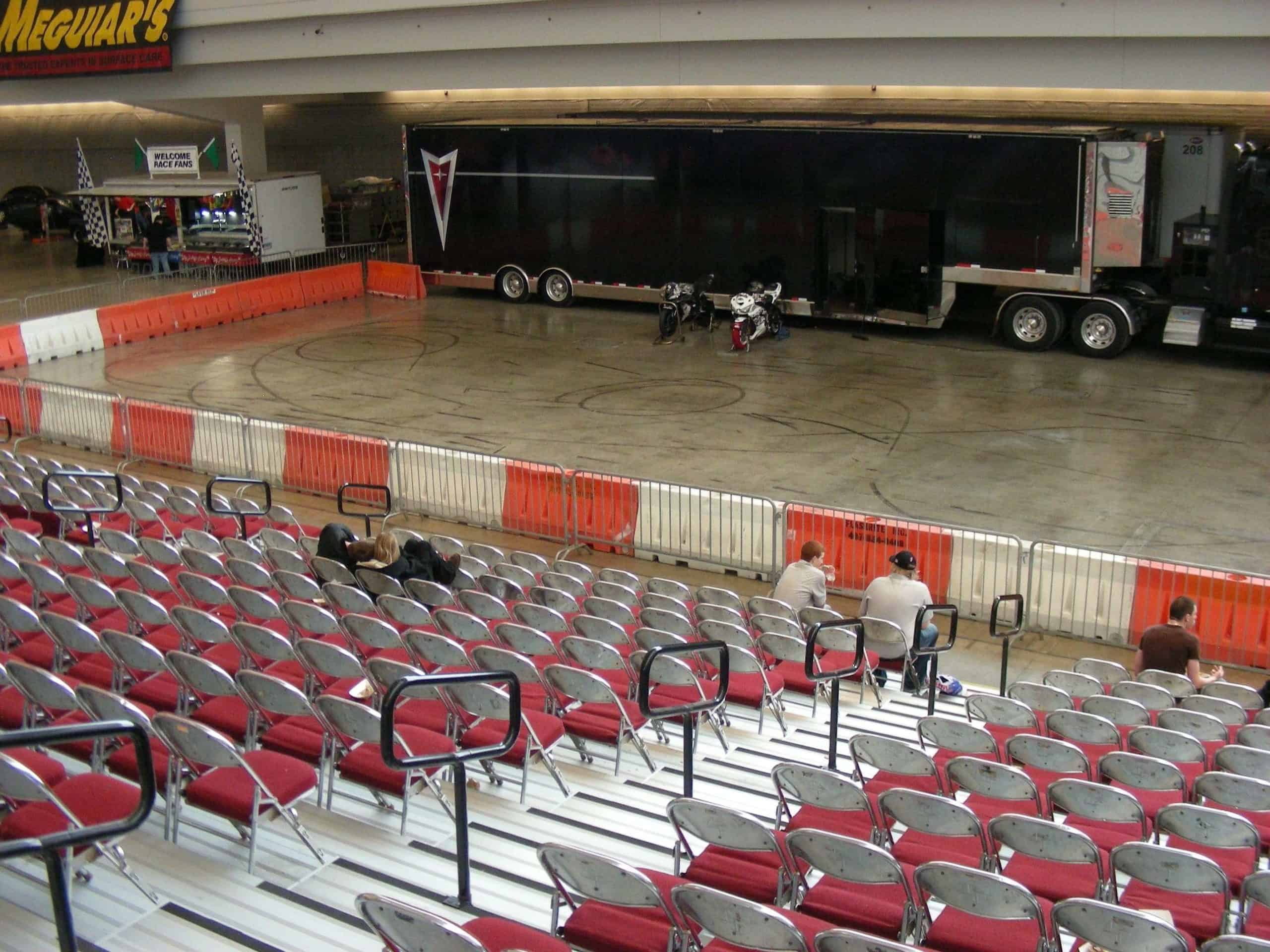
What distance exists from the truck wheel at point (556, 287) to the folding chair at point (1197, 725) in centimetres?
2190

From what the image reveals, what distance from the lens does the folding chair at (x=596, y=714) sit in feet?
25.0

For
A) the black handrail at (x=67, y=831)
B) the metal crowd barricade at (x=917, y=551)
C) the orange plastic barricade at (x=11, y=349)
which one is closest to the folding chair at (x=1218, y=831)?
the black handrail at (x=67, y=831)

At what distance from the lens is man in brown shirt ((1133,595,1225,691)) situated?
10039 millimetres

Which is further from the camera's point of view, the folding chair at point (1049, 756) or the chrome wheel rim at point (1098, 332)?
the chrome wheel rim at point (1098, 332)

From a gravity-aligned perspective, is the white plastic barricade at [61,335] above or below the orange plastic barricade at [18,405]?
above

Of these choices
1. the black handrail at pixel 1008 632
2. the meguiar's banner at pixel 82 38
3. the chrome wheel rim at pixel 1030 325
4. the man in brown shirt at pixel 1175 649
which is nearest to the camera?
the man in brown shirt at pixel 1175 649

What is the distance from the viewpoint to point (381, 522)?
1645cm

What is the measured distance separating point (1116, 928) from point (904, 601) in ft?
19.3

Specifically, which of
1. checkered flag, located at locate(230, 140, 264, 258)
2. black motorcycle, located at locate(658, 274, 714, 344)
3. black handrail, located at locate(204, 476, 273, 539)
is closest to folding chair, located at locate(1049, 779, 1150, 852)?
black handrail, located at locate(204, 476, 273, 539)

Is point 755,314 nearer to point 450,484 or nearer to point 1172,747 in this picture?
point 450,484

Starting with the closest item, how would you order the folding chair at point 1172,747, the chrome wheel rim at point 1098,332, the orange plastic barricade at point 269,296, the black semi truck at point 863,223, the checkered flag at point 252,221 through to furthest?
the folding chair at point 1172,747 → the black semi truck at point 863,223 → the chrome wheel rim at point 1098,332 → the orange plastic barricade at point 269,296 → the checkered flag at point 252,221

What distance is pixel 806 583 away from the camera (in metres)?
11.2

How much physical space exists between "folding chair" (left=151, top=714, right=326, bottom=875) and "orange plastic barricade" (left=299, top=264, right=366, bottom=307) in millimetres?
→ 25222

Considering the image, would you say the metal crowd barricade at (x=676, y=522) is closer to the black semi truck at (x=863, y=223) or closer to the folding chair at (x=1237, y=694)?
the folding chair at (x=1237, y=694)
